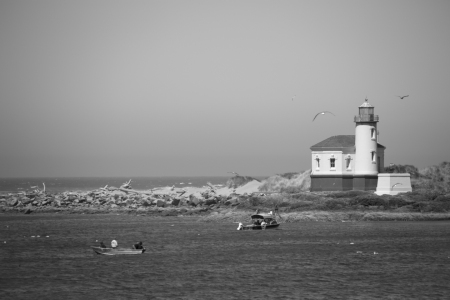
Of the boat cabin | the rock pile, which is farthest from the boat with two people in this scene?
the rock pile

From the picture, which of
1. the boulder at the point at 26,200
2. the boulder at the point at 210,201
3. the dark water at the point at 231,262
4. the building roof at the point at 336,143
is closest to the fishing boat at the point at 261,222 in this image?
the dark water at the point at 231,262

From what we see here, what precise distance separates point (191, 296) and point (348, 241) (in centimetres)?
2036

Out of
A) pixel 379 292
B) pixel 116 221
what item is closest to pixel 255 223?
pixel 116 221

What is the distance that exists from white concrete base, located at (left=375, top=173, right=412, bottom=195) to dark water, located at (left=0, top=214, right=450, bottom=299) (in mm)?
7279

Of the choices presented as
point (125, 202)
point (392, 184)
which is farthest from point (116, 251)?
point (125, 202)

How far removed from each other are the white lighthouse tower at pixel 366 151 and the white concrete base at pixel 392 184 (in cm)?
193

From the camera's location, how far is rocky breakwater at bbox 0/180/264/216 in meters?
73.5

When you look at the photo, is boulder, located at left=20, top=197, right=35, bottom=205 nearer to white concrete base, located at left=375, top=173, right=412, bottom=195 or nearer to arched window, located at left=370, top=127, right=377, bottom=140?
arched window, located at left=370, top=127, right=377, bottom=140

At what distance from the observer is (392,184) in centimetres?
6806

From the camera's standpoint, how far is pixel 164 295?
32281 mm

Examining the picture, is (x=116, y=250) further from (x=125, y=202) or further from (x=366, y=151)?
(x=125, y=202)

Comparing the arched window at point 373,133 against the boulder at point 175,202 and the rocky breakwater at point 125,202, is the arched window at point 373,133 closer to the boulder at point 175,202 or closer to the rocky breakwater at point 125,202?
the rocky breakwater at point 125,202

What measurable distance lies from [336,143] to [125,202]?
965 inches

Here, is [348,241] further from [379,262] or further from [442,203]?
[442,203]
